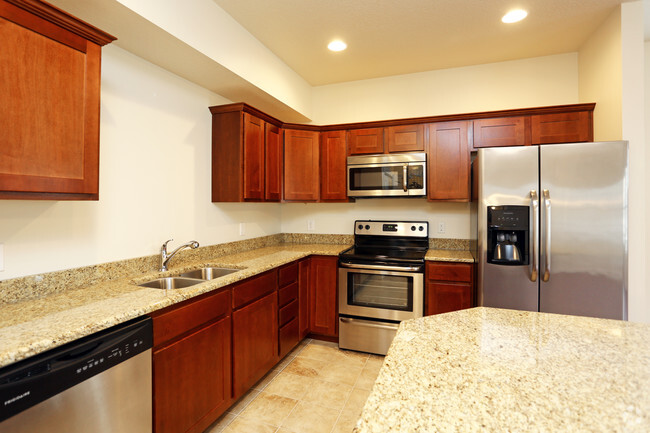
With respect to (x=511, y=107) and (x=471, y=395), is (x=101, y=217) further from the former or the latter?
(x=511, y=107)

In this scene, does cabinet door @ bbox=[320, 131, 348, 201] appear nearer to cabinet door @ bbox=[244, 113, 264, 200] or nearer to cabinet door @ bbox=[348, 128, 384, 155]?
cabinet door @ bbox=[348, 128, 384, 155]

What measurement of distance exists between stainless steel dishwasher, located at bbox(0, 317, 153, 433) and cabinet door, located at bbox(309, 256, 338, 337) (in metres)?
1.85

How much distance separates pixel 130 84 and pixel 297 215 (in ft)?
7.32

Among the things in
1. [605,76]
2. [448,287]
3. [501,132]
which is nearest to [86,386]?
[448,287]

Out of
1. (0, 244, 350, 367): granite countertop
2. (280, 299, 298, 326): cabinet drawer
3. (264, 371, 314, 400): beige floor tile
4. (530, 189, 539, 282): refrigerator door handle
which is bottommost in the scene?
(264, 371, 314, 400): beige floor tile

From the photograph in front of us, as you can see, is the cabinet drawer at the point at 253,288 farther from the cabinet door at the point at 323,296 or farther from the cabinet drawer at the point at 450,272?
the cabinet drawer at the point at 450,272

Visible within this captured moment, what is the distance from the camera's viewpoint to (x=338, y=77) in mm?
3639

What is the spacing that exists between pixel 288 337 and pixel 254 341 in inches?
23.1

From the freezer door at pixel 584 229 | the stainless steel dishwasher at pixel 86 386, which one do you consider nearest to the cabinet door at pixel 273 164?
the stainless steel dishwasher at pixel 86 386

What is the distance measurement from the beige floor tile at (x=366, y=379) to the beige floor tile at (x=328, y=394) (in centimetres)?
9

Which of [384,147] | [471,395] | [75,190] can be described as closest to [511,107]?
[384,147]

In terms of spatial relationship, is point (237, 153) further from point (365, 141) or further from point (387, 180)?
point (387, 180)

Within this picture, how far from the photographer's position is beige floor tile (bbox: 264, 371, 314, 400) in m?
2.42

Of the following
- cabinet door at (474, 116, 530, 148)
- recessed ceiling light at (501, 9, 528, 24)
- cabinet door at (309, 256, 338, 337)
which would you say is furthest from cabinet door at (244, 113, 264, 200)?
recessed ceiling light at (501, 9, 528, 24)
